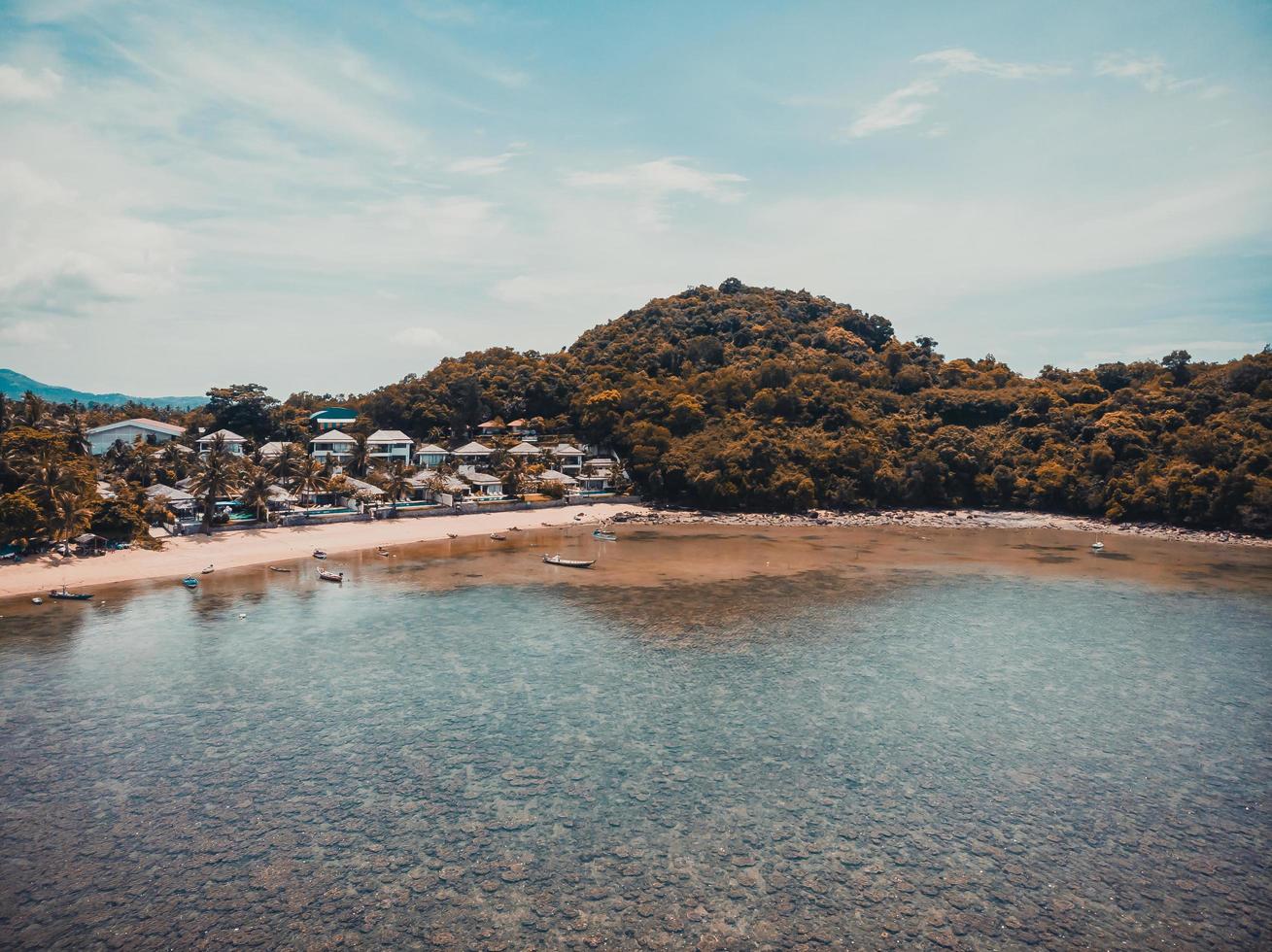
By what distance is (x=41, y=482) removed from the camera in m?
41.9

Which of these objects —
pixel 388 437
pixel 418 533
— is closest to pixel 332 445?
pixel 388 437

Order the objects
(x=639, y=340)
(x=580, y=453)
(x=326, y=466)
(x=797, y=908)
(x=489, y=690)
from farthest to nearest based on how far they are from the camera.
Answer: (x=639, y=340) < (x=580, y=453) < (x=326, y=466) < (x=489, y=690) < (x=797, y=908)

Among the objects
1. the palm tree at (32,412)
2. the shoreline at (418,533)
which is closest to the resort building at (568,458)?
the shoreline at (418,533)

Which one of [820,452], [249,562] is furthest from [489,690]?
[820,452]

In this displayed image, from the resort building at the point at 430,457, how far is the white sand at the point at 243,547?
16.6 meters

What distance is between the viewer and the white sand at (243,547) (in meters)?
41.3

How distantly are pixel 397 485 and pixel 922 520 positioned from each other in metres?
57.8

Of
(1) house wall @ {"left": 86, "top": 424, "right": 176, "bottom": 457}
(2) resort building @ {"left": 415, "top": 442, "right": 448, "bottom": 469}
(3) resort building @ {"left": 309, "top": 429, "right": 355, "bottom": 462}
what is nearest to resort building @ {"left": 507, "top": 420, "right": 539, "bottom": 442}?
(2) resort building @ {"left": 415, "top": 442, "right": 448, "bottom": 469}

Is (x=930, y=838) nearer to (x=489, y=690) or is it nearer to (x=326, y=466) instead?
(x=489, y=690)

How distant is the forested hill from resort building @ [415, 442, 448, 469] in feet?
40.2

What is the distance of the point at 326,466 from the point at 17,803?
51135mm

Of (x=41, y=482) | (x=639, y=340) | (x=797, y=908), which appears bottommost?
(x=797, y=908)

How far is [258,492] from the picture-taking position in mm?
56750

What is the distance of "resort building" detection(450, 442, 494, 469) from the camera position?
84.2 meters
